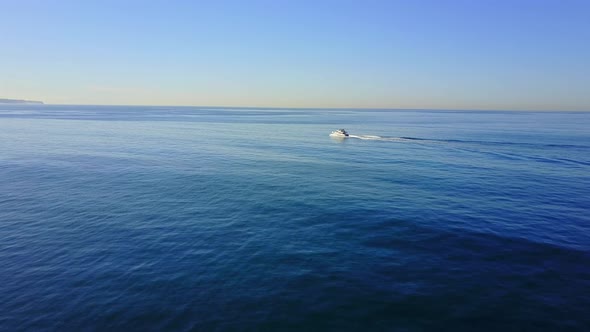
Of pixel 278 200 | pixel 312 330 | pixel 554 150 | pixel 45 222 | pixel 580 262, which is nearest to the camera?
pixel 312 330

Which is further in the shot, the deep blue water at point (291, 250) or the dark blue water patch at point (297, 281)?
the deep blue water at point (291, 250)

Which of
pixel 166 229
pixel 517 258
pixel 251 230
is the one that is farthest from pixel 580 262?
pixel 166 229

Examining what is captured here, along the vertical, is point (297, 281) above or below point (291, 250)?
below

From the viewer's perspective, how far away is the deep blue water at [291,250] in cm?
2227

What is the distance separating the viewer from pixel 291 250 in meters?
31.5

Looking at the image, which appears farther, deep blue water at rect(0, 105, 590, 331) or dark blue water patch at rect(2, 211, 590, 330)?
deep blue water at rect(0, 105, 590, 331)

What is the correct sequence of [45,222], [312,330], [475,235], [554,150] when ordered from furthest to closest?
[554,150] → [45,222] → [475,235] → [312,330]

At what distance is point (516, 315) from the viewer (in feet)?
72.5

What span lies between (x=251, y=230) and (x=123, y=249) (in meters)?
12.8

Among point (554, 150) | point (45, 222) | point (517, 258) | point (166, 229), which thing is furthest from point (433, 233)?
point (554, 150)

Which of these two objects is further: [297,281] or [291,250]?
[291,250]

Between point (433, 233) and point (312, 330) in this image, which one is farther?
point (433, 233)

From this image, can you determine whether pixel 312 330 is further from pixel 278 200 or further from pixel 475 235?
pixel 278 200

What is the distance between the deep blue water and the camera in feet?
73.0
